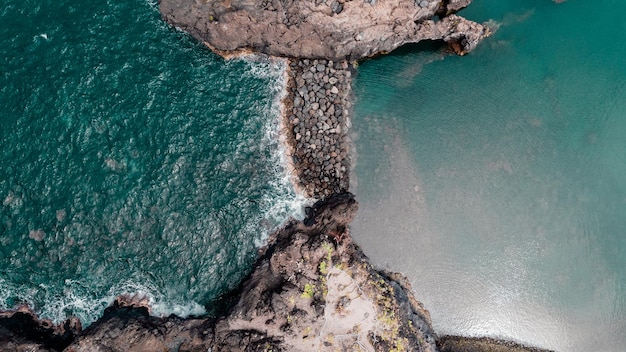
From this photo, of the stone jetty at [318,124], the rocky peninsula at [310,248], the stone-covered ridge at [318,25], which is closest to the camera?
the rocky peninsula at [310,248]

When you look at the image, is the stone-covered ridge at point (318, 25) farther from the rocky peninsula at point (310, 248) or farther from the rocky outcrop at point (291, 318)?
the rocky outcrop at point (291, 318)

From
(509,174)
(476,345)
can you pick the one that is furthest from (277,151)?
(476,345)

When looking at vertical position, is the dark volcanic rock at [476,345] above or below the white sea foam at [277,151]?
below

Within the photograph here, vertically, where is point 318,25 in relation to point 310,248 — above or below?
above

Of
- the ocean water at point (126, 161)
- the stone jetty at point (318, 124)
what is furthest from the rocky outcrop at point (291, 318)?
the stone jetty at point (318, 124)

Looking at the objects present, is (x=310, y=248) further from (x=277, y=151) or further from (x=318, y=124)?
(x=318, y=124)

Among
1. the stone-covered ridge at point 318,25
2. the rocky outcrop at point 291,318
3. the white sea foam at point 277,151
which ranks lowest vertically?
the rocky outcrop at point 291,318

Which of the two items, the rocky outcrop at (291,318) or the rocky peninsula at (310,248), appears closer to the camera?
the rocky outcrop at (291,318)
